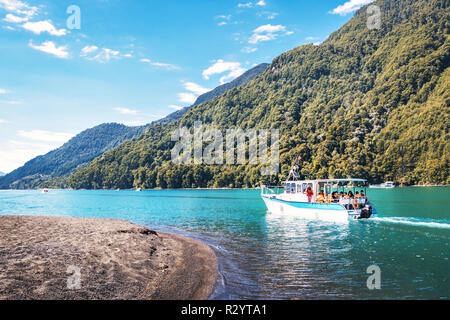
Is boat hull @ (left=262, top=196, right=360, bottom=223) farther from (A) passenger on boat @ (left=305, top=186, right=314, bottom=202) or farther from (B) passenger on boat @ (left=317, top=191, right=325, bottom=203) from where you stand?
(A) passenger on boat @ (left=305, top=186, right=314, bottom=202)

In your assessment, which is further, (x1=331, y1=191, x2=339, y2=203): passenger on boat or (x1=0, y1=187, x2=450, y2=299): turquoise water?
(x1=331, y1=191, x2=339, y2=203): passenger on boat

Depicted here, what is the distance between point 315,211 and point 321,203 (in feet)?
5.12

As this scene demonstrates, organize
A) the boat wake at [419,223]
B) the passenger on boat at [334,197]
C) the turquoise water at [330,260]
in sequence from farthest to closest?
1. the passenger on boat at [334,197]
2. the boat wake at [419,223]
3. the turquoise water at [330,260]

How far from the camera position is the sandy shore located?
1227 cm

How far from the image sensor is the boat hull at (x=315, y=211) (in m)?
39.5

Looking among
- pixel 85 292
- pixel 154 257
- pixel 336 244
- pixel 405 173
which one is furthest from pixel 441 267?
pixel 405 173

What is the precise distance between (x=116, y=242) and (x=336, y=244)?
57.2 feet

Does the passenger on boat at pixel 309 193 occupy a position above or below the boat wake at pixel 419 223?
above

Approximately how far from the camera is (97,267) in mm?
15375
